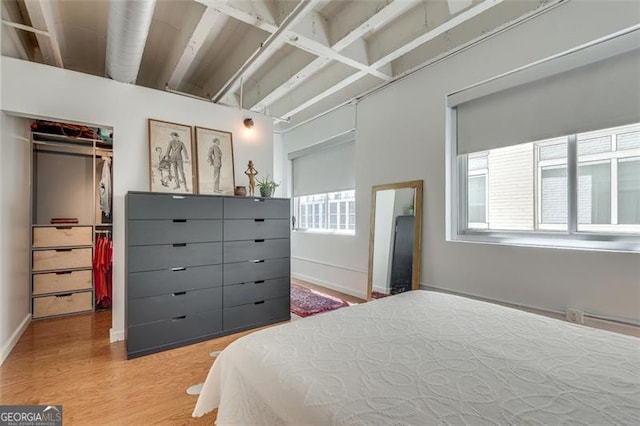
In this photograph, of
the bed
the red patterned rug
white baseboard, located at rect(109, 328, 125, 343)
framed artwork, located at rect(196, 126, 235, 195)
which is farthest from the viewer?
the red patterned rug

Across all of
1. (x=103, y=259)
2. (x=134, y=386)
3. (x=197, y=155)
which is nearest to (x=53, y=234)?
(x=103, y=259)

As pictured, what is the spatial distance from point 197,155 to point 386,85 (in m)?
2.29

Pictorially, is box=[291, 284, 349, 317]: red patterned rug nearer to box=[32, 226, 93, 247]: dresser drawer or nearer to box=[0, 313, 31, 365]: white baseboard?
box=[0, 313, 31, 365]: white baseboard

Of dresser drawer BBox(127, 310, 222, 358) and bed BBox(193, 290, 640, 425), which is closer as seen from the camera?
bed BBox(193, 290, 640, 425)

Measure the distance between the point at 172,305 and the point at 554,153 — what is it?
132 inches

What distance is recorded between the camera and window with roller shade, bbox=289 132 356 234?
14.2ft

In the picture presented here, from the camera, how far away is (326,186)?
15.3 feet

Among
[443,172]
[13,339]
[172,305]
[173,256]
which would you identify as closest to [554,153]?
[443,172]

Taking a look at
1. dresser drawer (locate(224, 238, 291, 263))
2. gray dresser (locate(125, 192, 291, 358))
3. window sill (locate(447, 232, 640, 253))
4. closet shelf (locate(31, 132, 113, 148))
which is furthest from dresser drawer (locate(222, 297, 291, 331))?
closet shelf (locate(31, 132, 113, 148))

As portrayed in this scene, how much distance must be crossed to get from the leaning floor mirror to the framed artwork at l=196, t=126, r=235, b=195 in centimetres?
176

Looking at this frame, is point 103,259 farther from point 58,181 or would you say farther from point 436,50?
point 436,50

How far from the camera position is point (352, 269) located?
4.04 meters

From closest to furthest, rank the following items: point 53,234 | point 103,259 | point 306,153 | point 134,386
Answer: point 134,386, point 53,234, point 103,259, point 306,153

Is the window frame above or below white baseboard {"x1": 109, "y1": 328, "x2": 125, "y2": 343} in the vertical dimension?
above
